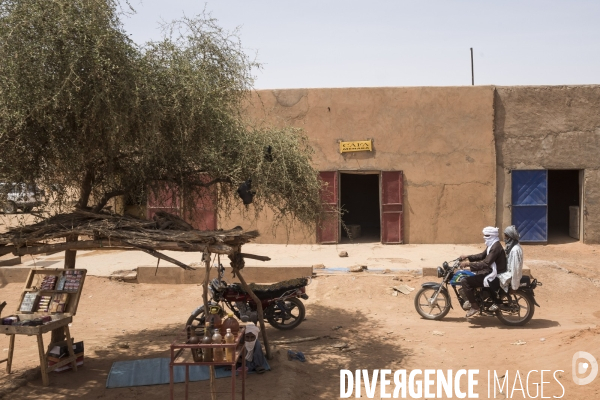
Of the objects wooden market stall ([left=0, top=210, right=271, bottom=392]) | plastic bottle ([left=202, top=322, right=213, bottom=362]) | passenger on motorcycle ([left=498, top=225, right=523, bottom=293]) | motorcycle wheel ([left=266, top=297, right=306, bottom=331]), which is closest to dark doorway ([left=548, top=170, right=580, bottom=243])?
passenger on motorcycle ([left=498, top=225, right=523, bottom=293])

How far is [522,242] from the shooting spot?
16.4m

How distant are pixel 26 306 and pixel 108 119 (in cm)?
267

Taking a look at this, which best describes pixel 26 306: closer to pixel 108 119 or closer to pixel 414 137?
pixel 108 119

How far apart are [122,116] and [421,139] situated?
422 inches

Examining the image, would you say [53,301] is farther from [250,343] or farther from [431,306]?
[431,306]

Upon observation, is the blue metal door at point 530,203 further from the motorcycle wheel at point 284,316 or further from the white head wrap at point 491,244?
the motorcycle wheel at point 284,316

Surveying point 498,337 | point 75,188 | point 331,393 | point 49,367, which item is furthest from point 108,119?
point 498,337

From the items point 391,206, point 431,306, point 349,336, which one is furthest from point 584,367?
point 391,206

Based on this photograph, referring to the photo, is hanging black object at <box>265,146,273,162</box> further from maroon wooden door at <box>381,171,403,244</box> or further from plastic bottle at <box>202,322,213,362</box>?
maroon wooden door at <box>381,171,403,244</box>

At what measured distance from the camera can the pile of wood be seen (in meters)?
6.85

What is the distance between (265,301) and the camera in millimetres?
9398

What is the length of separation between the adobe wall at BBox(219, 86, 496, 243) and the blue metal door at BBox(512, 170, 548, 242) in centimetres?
67

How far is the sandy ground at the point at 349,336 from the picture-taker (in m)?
7.32

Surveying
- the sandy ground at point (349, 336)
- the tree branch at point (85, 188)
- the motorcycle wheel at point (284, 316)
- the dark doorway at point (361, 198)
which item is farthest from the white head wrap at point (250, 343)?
the dark doorway at point (361, 198)
